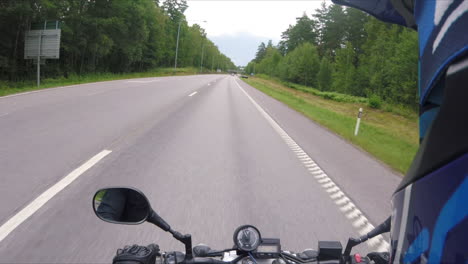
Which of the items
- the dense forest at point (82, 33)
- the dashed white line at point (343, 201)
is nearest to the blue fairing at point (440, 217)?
the dashed white line at point (343, 201)

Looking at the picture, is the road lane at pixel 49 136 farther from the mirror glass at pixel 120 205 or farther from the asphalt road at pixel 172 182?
the mirror glass at pixel 120 205

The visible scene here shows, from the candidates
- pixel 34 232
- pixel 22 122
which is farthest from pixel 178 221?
pixel 22 122

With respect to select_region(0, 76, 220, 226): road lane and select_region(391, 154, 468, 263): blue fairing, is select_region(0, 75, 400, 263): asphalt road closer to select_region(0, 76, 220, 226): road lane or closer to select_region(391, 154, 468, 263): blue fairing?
select_region(0, 76, 220, 226): road lane

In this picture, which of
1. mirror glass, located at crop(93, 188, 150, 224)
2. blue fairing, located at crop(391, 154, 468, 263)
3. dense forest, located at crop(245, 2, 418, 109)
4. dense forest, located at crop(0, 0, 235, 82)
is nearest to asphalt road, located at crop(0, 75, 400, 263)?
mirror glass, located at crop(93, 188, 150, 224)

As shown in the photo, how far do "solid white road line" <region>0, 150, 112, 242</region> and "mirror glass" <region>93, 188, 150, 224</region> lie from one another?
2.21 m

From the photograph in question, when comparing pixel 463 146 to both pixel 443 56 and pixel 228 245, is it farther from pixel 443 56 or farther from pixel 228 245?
pixel 228 245

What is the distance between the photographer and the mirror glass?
1652 mm

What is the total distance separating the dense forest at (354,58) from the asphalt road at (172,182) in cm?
2213

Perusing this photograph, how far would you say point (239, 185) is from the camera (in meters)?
5.38

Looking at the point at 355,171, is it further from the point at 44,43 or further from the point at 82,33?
the point at 82,33

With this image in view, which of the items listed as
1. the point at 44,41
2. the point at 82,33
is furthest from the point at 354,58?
the point at 44,41

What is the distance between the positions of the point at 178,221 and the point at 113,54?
55.9 m

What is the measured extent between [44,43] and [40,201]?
23.8 m

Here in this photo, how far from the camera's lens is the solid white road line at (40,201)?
344 cm
